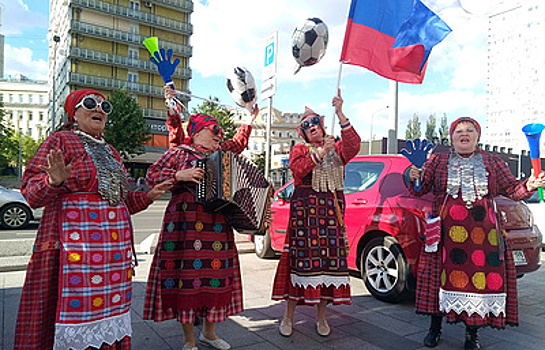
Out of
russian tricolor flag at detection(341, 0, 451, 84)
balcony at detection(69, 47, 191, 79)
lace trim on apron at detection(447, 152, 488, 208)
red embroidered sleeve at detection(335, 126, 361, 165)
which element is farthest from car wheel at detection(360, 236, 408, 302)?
balcony at detection(69, 47, 191, 79)

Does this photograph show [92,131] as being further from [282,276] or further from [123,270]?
[282,276]

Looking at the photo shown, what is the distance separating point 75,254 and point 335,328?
2.66 m

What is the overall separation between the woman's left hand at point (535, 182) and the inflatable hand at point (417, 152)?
2.85 ft

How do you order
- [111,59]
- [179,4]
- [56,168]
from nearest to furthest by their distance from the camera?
[56,168] < [111,59] < [179,4]

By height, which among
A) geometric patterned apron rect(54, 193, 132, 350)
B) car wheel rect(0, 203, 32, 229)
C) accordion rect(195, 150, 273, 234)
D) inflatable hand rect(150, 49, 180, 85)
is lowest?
car wheel rect(0, 203, 32, 229)

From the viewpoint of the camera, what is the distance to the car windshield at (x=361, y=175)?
18.0 ft

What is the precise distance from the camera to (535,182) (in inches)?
135

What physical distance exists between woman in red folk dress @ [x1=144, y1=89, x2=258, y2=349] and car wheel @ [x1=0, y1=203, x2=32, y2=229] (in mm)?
9327

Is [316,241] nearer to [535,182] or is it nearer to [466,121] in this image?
[466,121]

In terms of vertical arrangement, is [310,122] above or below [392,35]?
below

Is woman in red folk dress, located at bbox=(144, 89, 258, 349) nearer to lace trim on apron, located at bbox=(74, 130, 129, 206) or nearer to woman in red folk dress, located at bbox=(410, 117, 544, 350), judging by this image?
lace trim on apron, located at bbox=(74, 130, 129, 206)

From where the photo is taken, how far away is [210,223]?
128 inches

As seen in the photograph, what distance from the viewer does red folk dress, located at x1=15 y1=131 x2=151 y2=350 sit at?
94.9 inches

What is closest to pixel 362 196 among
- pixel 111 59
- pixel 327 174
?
pixel 327 174
